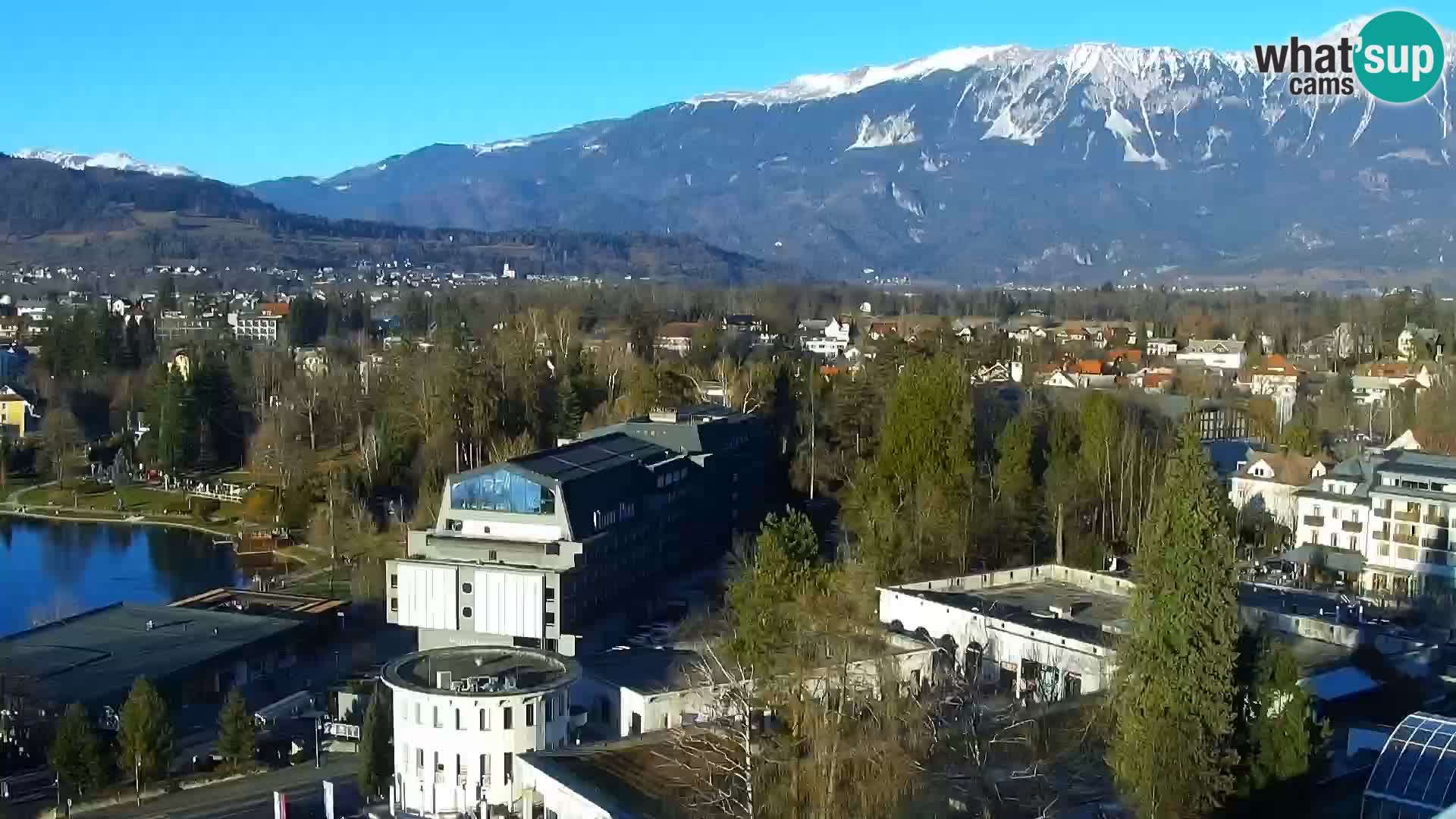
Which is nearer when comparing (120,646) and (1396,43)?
(120,646)

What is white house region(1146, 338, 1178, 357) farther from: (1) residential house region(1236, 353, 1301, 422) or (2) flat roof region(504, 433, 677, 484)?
(2) flat roof region(504, 433, 677, 484)

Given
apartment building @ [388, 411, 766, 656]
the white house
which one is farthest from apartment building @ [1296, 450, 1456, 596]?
the white house

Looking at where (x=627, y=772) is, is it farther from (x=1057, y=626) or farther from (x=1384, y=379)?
(x=1384, y=379)

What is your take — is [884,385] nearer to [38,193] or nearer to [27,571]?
[27,571]

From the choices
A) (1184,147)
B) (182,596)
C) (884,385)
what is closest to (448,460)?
(182,596)

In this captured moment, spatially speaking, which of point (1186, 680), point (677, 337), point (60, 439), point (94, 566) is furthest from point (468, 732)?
point (677, 337)

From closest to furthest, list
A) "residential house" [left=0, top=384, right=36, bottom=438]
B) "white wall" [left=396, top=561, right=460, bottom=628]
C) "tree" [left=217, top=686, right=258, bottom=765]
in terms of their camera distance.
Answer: "tree" [left=217, top=686, right=258, bottom=765] < "white wall" [left=396, top=561, right=460, bottom=628] < "residential house" [left=0, top=384, right=36, bottom=438]

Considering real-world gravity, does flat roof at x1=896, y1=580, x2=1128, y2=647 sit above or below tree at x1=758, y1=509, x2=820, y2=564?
below
